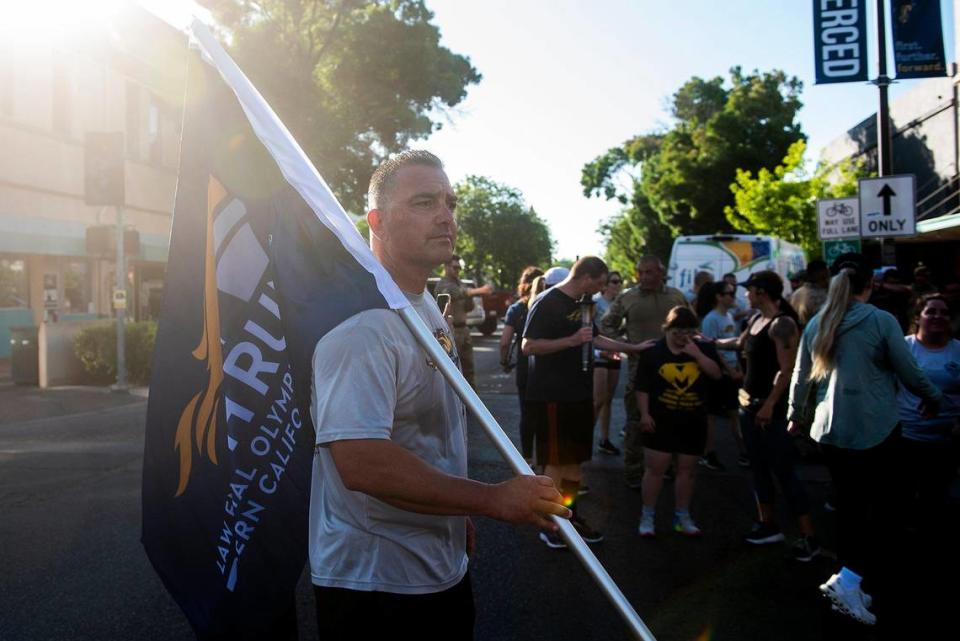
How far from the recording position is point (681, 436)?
233 inches

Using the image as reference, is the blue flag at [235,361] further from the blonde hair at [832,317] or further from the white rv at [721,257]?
the white rv at [721,257]

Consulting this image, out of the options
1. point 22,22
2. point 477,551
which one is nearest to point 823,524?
point 477,551

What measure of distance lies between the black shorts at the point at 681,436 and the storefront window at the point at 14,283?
19.9 m

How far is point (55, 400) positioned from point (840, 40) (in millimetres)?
12907

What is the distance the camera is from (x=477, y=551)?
5.56 meters

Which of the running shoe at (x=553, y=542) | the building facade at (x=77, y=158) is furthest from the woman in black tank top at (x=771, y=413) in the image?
the building facade at (x=77, y=158)

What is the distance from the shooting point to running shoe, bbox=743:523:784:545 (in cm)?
575

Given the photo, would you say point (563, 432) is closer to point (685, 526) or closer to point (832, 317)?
point (685, 526)

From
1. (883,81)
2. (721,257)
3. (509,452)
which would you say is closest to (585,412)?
Answer: (509,452)

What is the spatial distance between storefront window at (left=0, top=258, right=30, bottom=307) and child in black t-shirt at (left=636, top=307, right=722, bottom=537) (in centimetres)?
1975

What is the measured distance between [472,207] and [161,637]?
236ft

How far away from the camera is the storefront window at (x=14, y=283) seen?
68.5 ft

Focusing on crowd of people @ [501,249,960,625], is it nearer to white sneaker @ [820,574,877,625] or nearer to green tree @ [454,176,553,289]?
white sneaker @ [820,574,877,625]

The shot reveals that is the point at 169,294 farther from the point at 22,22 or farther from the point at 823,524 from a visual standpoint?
the point at 22,22
